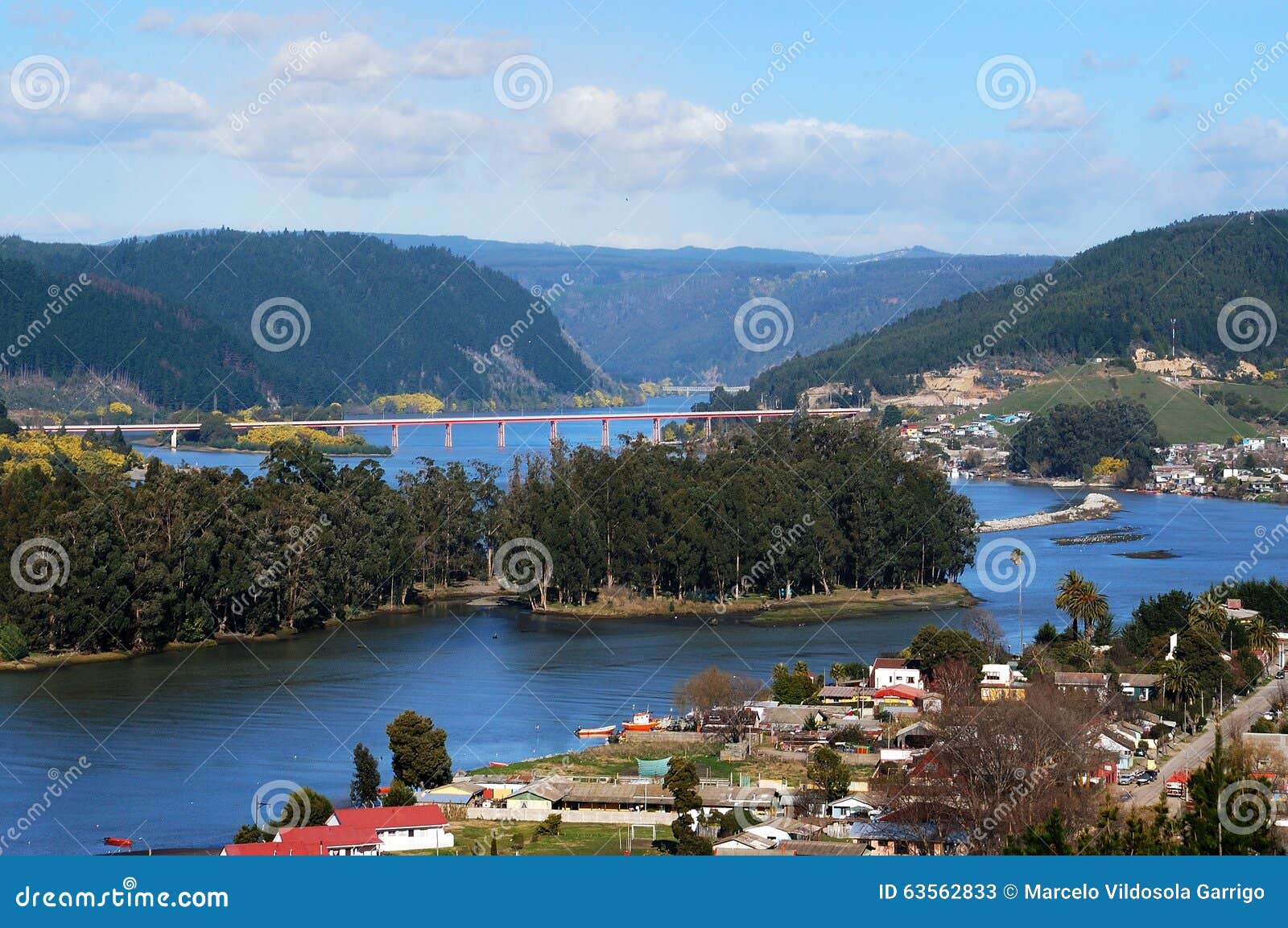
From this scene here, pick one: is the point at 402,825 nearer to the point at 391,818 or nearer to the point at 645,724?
the point at 391,818

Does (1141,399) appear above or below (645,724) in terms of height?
above

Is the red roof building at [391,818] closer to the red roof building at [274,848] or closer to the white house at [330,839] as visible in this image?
the white house at [330,839]

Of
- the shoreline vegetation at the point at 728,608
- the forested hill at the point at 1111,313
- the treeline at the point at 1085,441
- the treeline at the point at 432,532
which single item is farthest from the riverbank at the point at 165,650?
the forested hill at the point at 1111,313

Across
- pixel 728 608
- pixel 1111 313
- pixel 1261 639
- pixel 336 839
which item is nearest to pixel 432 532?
pixel 728 608

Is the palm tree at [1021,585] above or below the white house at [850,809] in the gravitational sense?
above

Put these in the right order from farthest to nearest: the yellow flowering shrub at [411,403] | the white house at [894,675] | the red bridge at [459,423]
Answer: the yellow flowering shrub at [411,403] → the red bridge at [459,423] → the white house at [894,675]

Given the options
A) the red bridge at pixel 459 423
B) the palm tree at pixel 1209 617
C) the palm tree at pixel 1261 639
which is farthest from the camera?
the red bridge at pixel 459 423
